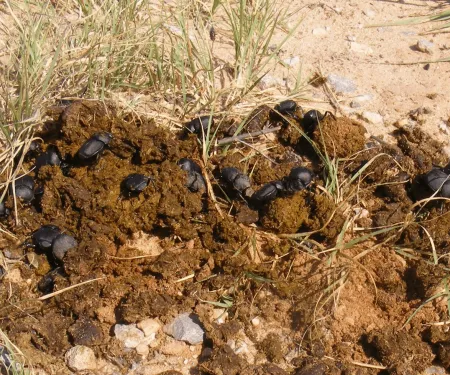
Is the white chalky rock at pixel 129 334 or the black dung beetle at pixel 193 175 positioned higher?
the black dung beetle at pixel 193 175

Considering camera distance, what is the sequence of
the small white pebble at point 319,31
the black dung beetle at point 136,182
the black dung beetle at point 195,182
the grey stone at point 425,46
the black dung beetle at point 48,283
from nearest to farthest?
the black dung beetle at point 48,283 → the black dung beetle at point 136,182 → the black dung beetle at point 195,182 → the grey stone at point 425,46 → the small white pebble at point 319,31

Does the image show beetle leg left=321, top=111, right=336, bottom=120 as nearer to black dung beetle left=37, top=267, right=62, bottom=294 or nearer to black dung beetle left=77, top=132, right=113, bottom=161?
black dung beetle left=77, top=132, right=113, bottom=161

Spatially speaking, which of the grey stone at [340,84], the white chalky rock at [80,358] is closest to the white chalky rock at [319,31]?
the grey stone at [340,84]

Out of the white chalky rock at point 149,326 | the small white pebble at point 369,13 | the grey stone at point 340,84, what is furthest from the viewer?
the small white pebble at point 369,13

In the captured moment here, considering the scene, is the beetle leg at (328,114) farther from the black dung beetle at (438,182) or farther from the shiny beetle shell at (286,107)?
the black dung beetle at (438,182)

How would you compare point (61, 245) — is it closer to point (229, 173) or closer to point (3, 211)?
point (3, 211)

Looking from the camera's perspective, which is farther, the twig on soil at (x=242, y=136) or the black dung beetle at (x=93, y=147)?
the twig on soil at (x=242, y=136)

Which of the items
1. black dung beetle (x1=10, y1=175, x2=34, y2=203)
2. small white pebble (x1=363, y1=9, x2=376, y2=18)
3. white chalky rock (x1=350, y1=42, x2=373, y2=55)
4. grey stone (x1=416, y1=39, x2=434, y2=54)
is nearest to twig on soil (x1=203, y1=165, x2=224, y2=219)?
black dung beetle (x1=10, y1=175, x2=34, y2=203)
